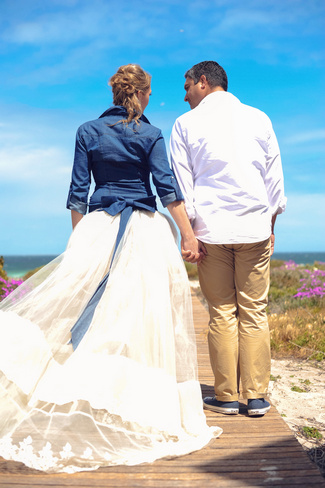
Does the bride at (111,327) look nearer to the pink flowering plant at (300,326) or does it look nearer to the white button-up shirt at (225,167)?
the white button-up shirt at (225,167)

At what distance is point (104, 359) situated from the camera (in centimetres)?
268

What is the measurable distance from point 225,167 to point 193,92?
734 millimetres

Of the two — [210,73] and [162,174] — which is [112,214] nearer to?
[162,174]

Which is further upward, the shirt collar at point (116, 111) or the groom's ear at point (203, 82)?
the groom's ear at point (203, 82)

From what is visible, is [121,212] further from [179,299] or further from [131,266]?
[179,299]

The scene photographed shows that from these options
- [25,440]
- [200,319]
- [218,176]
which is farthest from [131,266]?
[200,319]

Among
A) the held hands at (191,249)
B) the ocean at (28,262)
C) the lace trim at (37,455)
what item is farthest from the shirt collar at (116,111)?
the ocean at (28,262)

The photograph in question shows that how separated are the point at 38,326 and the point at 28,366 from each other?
245mm

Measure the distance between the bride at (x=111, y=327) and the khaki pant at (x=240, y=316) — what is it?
9.9 inches

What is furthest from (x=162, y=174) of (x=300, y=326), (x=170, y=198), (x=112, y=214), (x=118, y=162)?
(x=300, y=326)

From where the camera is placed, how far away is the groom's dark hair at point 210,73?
3471 millimetres

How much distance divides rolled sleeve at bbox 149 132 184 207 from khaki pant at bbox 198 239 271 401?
0.47 metres

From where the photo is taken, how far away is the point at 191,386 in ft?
Result: 9.47

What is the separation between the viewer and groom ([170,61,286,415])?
3.21 meters
